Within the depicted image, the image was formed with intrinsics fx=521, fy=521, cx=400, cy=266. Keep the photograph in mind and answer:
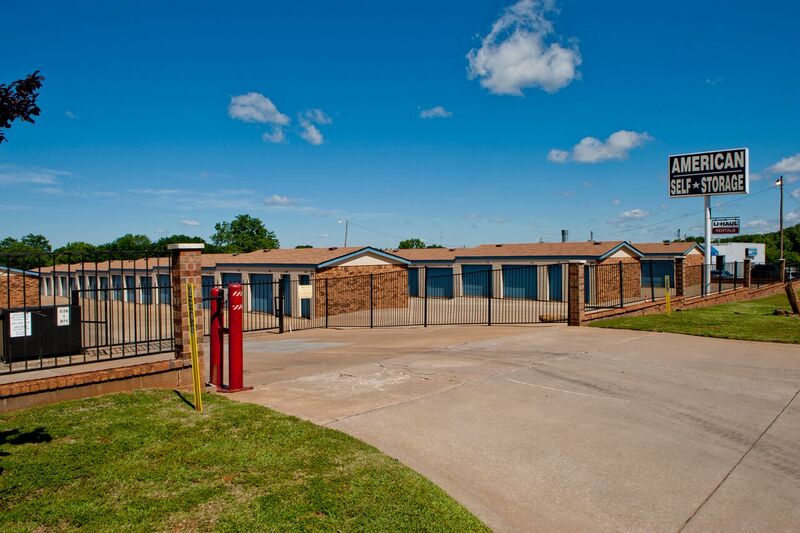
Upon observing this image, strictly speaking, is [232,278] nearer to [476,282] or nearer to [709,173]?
[476,282]

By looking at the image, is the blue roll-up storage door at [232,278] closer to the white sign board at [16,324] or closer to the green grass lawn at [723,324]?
the green grass lawn at [723,324]

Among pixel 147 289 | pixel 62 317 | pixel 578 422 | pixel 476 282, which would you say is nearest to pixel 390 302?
pixel 476 282

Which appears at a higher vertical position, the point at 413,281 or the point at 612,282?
the point at 612,282

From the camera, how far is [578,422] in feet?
21.9

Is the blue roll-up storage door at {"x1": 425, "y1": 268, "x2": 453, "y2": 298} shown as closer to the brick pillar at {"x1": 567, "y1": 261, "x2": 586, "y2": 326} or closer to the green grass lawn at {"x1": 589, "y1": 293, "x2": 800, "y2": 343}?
the green grass lawn at {"x1": 589, "y1": 293, "x2": 800, "y2": 343}

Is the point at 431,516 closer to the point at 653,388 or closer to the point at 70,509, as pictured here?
the point at 70,509

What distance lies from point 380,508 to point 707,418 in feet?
16.7

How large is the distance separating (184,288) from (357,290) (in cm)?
2169

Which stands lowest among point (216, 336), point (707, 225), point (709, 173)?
→ point (216, 336)

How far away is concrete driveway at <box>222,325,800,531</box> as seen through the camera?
4539 mm

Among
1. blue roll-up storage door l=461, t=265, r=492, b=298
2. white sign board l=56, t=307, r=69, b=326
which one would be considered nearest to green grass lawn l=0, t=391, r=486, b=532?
white sign board l=56, t=307, r=69, b=326

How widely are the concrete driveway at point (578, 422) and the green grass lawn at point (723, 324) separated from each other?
1.55 metres

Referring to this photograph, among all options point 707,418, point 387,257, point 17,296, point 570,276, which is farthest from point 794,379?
point 17,296

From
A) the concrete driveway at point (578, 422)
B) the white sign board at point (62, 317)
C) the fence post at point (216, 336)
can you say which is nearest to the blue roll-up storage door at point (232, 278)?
the concrete driveway at point (578, 422)
